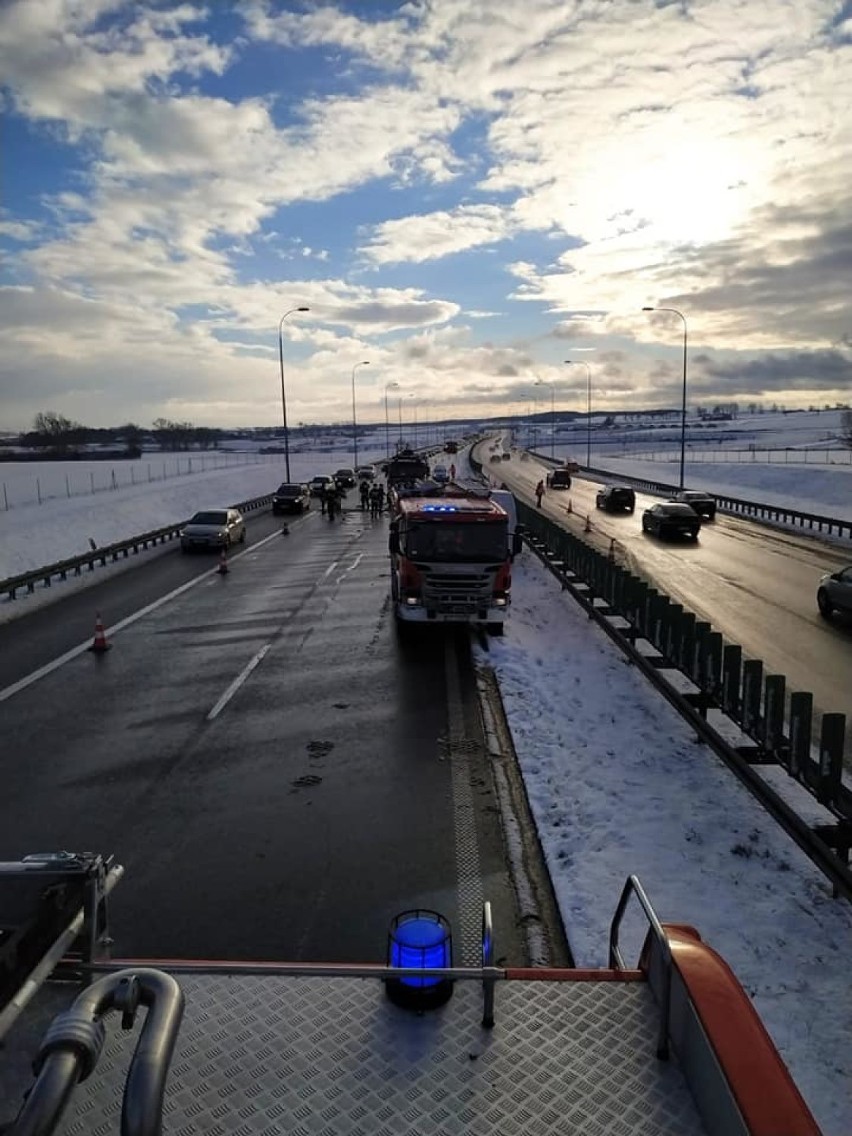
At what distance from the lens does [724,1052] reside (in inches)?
120

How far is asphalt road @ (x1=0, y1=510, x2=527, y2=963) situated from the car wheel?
8575mm

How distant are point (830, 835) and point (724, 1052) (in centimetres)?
498

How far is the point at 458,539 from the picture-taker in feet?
51.2

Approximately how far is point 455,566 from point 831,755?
8558mm

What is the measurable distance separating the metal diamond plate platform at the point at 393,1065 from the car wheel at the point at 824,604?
664 inches

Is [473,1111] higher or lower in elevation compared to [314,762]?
higher

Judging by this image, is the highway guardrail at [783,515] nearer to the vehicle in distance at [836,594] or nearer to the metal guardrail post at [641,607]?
the vehicle in distance at [836,594]

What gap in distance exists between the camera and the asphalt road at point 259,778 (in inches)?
269

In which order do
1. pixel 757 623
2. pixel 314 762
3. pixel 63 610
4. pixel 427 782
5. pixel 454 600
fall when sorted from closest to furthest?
pixel 427 782 → pixel 314 762 → pixel 454 600 → pixel 757 623 → pixel 63 610

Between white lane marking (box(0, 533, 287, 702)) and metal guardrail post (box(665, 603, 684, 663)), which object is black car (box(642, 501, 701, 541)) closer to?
white lane marking (box(0, 533, 287, 702))

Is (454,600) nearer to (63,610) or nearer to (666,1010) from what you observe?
(63,610)

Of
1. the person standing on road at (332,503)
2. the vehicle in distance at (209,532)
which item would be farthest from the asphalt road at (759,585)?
the vehicle in distance at (209,532)

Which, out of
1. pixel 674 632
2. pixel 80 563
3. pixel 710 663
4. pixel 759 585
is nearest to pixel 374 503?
pixel 80 563

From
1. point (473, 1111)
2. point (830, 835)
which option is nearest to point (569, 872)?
point (830, 835)
